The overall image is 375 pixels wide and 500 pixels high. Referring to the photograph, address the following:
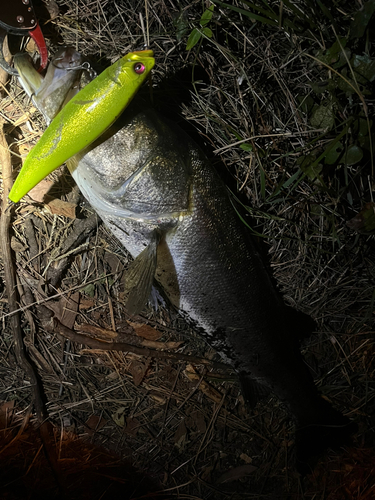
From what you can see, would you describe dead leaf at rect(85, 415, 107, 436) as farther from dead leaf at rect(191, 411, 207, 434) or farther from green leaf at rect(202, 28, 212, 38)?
green leaf at rect(202, 28, 212, 38)

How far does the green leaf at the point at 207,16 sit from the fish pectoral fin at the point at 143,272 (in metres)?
1.56

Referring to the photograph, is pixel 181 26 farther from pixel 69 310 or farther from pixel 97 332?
pixel 97 332

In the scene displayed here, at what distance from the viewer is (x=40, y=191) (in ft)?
9.32

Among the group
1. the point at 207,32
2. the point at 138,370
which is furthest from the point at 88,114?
A: the point at 138,370

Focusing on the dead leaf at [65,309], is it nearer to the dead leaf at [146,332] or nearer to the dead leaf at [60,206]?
the dead leaf at [146,332]

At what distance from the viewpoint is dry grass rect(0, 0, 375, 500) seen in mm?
2736

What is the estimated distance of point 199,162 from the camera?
2.45 m

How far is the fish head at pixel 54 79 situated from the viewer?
207 cm

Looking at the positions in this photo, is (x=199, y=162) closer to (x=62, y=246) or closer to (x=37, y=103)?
(x=37, y=103)

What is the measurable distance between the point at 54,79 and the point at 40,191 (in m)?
1.02

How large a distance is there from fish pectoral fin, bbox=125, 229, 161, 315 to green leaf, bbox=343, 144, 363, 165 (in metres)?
1.54

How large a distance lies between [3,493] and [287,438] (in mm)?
2501

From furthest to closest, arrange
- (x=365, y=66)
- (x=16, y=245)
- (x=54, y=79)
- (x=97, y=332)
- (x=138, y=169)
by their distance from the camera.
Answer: (x=97, y=332), (x=16, y=245), (x=365, y=66), (x=138, y=169), (x=54, y=79)

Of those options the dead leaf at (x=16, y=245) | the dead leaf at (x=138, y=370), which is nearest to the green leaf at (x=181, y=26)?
the dead leaf at (x=16, y=245)
